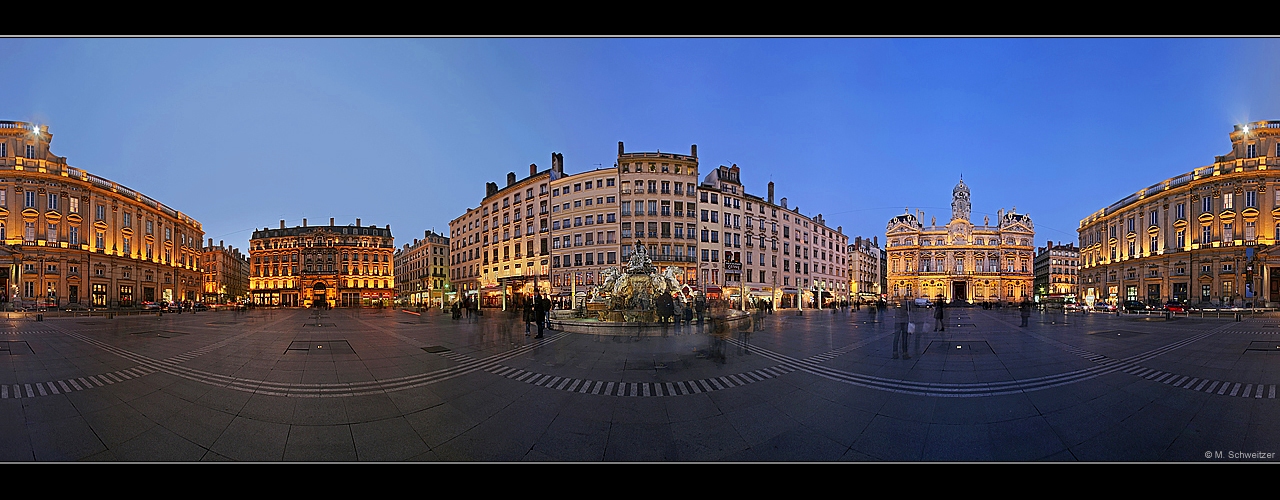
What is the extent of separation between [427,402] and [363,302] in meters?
15.9

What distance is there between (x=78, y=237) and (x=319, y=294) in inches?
271

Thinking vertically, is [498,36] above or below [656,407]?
above

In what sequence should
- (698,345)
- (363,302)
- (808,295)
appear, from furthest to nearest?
(808,295), (363,302), (698,345)

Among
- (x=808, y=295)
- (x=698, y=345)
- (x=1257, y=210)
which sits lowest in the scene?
(x=808, y=295)

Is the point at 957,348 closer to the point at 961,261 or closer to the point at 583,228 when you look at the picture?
the point at 583,228

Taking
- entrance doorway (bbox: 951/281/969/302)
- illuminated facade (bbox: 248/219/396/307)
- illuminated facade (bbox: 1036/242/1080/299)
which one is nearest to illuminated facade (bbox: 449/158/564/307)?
illuminated facade (bbox: 248/219/396/307)

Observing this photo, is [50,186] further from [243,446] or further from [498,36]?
[498,36]

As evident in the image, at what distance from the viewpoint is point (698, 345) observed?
7555 millimetres

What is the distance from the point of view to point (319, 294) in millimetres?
13844

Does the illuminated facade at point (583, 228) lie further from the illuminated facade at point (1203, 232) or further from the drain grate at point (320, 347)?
the illuminated facade at point (1203, 232)

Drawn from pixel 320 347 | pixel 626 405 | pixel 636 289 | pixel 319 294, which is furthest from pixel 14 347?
pixel 636 289

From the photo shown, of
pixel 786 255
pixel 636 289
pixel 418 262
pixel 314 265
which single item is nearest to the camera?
pixel 314 265

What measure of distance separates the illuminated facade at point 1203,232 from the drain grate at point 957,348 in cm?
449

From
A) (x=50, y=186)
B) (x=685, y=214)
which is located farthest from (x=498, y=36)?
(x=685, y=214)
